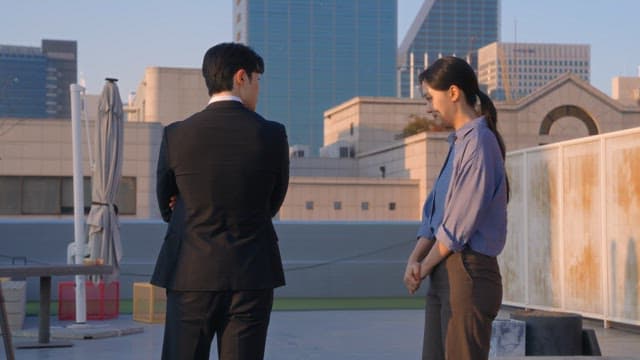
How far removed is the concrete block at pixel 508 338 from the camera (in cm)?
730

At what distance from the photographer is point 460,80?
4.23 meters

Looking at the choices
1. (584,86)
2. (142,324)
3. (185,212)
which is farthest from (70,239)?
(584,86)

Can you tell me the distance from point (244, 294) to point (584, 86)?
45286 millimetres

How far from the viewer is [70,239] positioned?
55.2ft

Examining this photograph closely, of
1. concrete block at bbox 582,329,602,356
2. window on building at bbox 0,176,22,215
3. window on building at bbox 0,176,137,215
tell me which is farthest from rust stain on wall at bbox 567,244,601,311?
window on building at bbox 0,176,22,215

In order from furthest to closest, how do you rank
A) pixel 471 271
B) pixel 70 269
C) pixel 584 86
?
pixel 584 86 → pixel 70 269 → pixel 471 271

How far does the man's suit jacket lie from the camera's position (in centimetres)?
403

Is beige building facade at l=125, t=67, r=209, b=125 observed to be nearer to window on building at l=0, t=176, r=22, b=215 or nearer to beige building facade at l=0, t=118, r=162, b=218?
beige building facade at l=0, t=118, r=162, b=218

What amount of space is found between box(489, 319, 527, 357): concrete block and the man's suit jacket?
3.46 m

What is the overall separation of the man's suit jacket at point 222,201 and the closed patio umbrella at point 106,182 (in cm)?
834

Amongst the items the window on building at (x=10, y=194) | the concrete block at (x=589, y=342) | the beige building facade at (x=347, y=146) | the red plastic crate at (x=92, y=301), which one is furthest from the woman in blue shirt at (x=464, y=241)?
the window on building at (x=10, y=194)

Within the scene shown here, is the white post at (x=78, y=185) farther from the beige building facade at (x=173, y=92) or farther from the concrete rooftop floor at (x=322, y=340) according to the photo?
the beige building facade at (x=173, y=92)

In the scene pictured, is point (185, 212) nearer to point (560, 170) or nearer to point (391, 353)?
point (391, 353)

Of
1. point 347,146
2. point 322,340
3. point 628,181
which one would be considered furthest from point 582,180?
point 347,146
